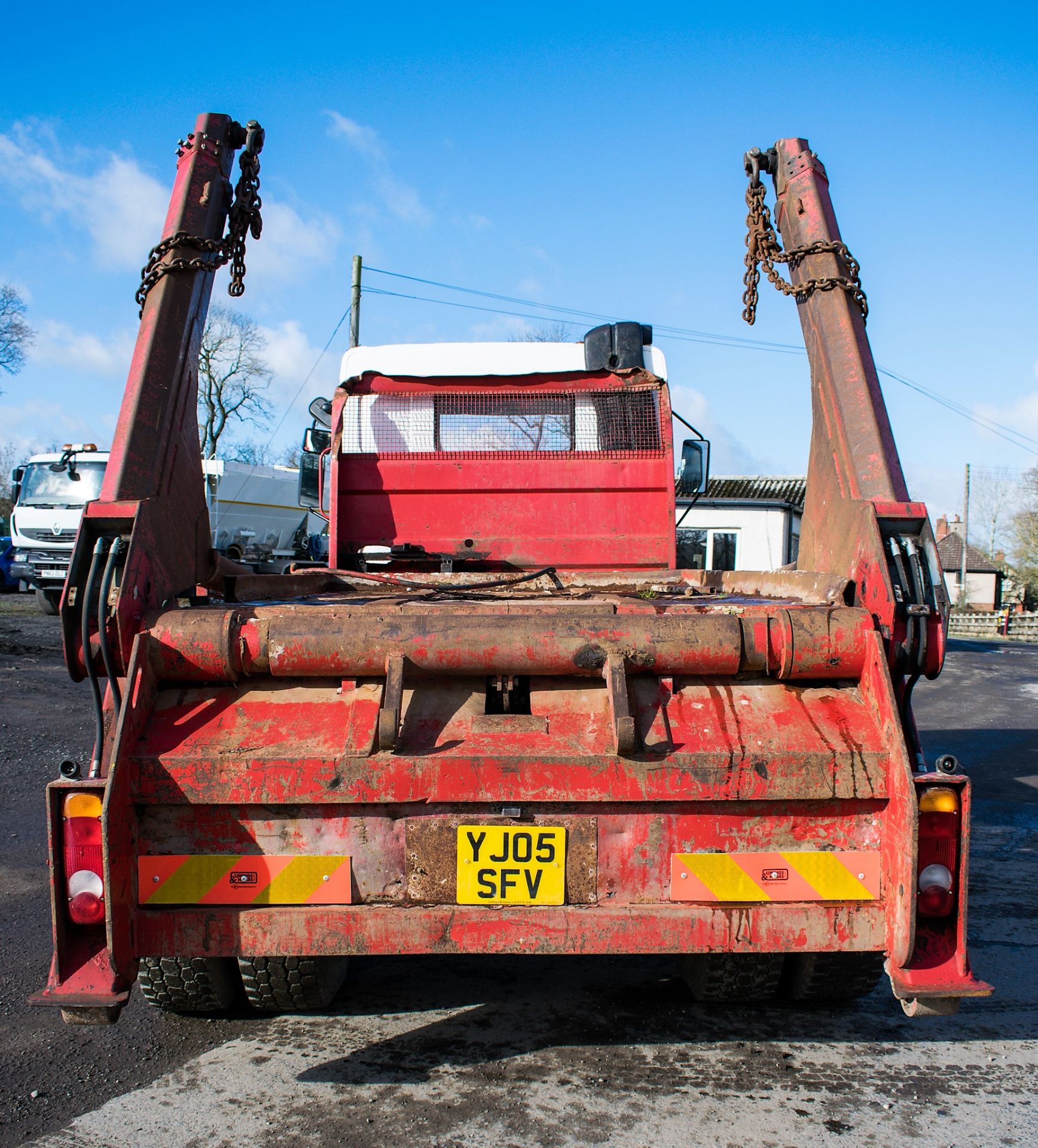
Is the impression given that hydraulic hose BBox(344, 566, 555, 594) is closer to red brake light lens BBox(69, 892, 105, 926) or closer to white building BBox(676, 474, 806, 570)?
red brake light lens BBox(69, 892, 105, 926)

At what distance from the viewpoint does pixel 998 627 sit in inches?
1361

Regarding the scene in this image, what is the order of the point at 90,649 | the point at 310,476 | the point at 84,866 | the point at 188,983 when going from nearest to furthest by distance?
the point at 84,866, the point at 90,649, the point at 188,983, the point at 310,476

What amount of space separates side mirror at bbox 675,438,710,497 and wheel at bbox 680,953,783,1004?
2809mm

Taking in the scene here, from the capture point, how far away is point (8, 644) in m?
12.4

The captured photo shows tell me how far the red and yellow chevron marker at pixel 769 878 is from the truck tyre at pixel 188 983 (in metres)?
1.51

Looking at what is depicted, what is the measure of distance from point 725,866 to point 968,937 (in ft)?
7.05

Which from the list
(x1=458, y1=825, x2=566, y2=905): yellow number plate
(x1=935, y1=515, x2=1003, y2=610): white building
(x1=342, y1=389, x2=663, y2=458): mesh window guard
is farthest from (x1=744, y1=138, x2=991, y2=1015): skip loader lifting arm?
(x1=935, y1=515, x2=1003, y2=610): white building

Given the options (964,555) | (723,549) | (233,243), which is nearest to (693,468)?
(233,243)

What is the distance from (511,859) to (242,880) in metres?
0.74

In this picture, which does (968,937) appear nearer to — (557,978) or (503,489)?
(557,978)

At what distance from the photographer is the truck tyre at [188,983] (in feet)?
9.81

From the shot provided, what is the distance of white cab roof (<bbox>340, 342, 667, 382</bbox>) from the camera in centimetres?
559

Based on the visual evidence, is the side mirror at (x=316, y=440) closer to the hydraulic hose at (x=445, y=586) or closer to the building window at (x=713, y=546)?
the hydraulic hose at (x=445, y=586)

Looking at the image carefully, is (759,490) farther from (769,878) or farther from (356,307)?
(769,878)
